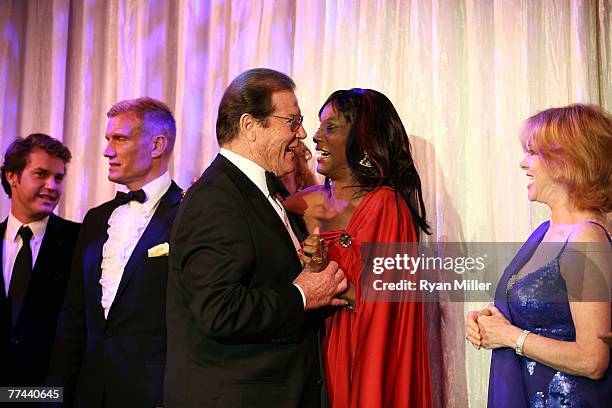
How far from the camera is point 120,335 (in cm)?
286

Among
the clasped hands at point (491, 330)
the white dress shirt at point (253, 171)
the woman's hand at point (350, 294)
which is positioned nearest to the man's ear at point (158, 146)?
the white dress shirt at point (253, 171)

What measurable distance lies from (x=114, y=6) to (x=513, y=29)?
225 cm

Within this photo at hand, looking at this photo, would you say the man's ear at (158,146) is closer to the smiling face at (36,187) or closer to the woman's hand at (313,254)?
the smiling face at (36,187)

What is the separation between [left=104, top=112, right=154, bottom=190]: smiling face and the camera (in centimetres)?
323

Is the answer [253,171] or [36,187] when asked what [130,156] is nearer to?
[36,187]

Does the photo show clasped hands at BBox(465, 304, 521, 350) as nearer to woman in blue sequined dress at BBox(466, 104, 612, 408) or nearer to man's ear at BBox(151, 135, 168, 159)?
woman in blue sequined dress at BBox(466, 104, 612, 408)

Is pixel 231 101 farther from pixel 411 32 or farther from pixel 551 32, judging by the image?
pixel 551 32

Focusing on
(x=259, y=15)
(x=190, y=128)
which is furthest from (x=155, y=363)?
(x=259, y=15)

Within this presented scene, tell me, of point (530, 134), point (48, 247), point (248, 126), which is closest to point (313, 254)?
point (248, 126)

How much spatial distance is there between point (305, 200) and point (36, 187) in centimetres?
137

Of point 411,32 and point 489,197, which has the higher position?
point 411,32

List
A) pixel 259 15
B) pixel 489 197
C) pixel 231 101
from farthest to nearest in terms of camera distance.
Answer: pixel 259 15 < pixel 489 197 < pixel 231 101

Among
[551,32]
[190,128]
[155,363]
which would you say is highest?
[551,32]

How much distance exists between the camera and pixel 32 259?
343 cm
